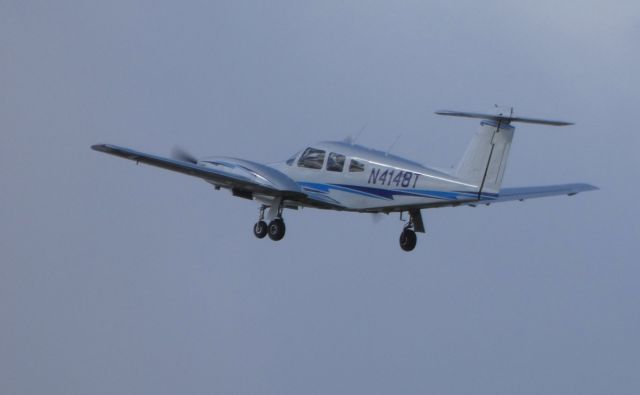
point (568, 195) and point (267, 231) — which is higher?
point (568, 195)

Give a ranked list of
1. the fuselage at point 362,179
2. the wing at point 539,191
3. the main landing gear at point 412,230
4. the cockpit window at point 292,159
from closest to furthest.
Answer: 1. the fuselage at point 362,179
2. the wing at point 539,191
3. the main landing gear at point 412,230
4. the cockpit window at point 292,159

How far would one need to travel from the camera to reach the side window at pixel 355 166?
160 feet

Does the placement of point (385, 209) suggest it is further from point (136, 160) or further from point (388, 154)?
point (136, 160)

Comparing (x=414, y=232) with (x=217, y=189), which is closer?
(x=414, y=232)

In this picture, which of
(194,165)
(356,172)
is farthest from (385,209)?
(194,165)

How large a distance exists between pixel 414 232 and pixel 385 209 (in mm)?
1378

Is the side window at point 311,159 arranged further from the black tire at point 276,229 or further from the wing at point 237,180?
the black tire at point 276,229

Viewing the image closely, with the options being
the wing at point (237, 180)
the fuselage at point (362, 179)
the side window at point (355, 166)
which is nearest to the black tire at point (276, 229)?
the wing at point (237, 180)

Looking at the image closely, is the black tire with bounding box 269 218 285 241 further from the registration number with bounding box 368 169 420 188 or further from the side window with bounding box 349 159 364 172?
the registration number with bounding box 368 169 420 188

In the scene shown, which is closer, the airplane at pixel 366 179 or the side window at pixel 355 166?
the airplane at pixel 366 179

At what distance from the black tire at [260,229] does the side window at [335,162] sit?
8.45 feet

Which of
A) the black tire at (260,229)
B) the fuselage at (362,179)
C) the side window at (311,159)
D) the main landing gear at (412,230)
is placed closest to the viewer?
the fuselage at (362,179)

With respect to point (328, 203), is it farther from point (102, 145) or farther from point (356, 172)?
point (102, 145)

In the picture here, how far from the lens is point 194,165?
165 ft
